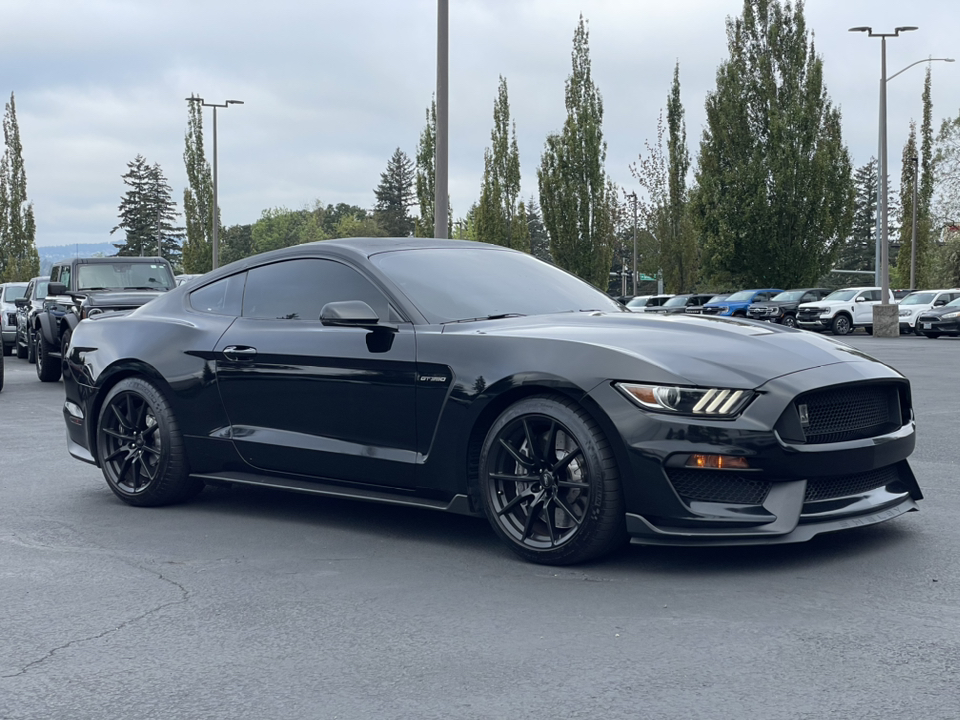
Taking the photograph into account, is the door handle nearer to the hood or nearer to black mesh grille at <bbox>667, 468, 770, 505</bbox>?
the hood

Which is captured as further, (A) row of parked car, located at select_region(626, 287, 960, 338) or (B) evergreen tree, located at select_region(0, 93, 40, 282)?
(B) evergreen tree, located at select_region(0, 93, 40, 282)

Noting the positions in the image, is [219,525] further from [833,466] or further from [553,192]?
[553,192]

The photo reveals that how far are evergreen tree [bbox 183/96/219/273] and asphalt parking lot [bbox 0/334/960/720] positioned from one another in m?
52.3

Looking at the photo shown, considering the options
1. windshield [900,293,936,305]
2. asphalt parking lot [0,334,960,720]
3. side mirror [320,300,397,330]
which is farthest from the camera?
windshield [900,293,936,305]

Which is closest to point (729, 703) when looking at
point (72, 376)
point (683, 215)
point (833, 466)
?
point (833, 466)

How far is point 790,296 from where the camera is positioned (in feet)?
135

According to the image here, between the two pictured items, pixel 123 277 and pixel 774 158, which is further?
pixel 774 158

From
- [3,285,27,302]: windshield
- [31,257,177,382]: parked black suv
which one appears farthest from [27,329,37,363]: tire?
[3,285,27,302]: windshield

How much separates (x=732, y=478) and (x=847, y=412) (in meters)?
0.66

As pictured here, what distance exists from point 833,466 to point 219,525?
3113 mm

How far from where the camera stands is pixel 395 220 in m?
Result: 128

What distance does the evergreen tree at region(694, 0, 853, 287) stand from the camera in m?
44.6

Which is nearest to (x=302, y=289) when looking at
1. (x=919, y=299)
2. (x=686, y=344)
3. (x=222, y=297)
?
(x=222, y=297)

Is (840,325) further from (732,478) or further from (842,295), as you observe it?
(732,478)
